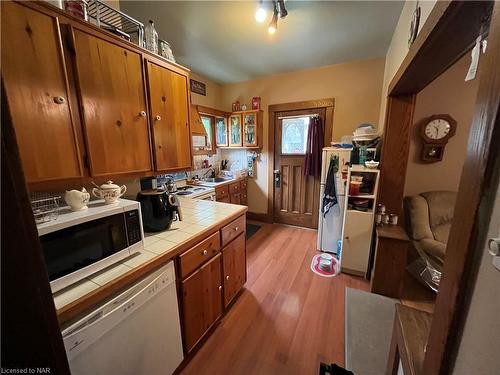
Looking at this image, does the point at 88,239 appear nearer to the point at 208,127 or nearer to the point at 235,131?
the point at 208,127

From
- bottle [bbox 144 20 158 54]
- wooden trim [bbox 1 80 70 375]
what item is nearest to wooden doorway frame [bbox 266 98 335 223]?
bottle [bbox 144 20 158 54]

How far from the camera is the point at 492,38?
Answer: 39 centimetres

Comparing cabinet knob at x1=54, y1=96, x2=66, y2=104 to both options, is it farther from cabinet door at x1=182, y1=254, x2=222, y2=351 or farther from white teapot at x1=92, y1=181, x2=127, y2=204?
cabinet door at x1=182, y1=254, x2=222, y2=351

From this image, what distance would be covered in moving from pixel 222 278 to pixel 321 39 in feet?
8.69

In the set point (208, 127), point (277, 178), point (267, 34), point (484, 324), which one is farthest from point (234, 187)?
point (484, 324)

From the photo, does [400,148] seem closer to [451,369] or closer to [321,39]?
[321,39]

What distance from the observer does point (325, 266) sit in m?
2.37

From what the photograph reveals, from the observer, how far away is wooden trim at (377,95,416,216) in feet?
6.26

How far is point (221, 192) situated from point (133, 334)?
7.41 ft

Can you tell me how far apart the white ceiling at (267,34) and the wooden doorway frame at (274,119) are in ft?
1.71

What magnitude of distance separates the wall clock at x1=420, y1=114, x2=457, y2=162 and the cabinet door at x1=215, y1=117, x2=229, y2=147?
110 inches

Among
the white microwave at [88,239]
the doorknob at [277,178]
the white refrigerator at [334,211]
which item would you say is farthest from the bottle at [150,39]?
the doorknob at [277,178]

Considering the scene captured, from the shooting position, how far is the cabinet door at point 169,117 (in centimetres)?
141

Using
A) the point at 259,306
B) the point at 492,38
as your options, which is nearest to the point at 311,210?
the point at 259,306
